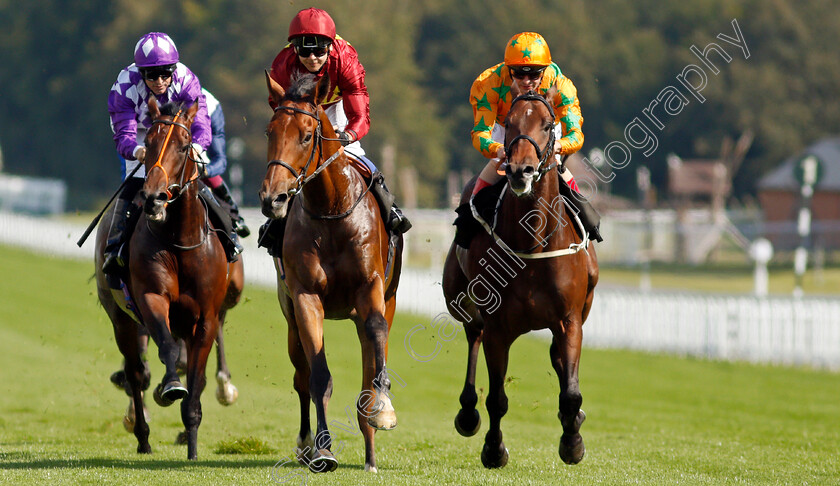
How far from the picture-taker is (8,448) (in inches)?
338

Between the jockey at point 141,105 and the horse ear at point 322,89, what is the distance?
1.33 meters

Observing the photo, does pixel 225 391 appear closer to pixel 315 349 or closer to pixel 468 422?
pixel 468 422

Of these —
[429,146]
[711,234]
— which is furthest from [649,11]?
[711,234]

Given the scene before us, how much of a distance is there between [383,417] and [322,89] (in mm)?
1884

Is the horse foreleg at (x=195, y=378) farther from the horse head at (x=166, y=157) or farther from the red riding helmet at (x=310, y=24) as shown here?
the red riding helmet at (x=310, y=24)

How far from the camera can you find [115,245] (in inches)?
305

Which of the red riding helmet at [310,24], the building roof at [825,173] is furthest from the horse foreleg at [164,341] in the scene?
the building roof at [825,173]

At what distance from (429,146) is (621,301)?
3830 centimetres

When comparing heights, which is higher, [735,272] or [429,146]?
[429,146]

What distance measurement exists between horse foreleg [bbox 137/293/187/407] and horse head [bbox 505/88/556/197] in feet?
7.85

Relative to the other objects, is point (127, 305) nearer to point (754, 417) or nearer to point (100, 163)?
point (754, 417)

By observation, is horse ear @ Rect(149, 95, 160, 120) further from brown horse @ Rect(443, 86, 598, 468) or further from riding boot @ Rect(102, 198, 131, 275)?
brown horse @ Rect(443, 86, 598, 468)

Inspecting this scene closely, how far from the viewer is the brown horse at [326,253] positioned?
631 centimetres

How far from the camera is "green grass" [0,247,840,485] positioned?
7.16 m
